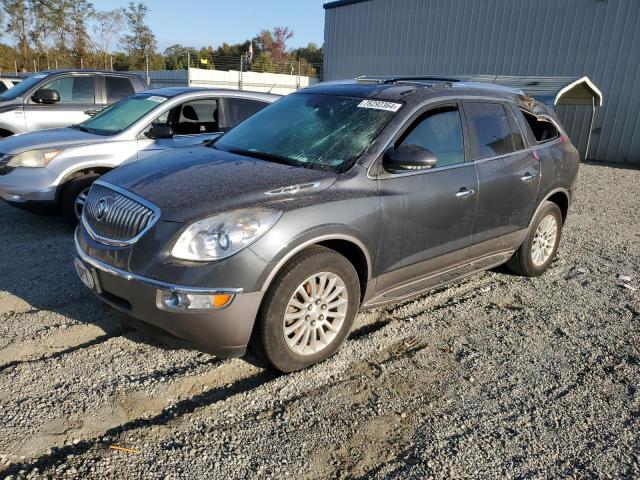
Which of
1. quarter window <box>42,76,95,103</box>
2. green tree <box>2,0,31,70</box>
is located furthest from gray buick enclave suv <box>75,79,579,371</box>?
green tree <box>2,0,31,70</box>

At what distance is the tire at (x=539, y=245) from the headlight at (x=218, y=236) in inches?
119

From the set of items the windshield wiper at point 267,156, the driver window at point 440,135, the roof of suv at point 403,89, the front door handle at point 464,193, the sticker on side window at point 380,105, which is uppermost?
the roof of suv at point 403,89

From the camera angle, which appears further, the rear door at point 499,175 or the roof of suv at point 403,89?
the rear door at point 499,175

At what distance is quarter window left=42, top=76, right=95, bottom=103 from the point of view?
29.5 ft

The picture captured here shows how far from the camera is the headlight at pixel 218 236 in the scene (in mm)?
2840

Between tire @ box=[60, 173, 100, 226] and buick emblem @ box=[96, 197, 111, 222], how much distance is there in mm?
2721

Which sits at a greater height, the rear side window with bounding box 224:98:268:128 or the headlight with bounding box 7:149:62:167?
the rear side window with bounding box 224:98:268:128

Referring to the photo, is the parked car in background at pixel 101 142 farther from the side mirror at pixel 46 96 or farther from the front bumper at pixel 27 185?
the side mirror at pixel 46 96

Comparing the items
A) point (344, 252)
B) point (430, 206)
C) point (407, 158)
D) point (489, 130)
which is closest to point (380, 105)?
point (407, 158)

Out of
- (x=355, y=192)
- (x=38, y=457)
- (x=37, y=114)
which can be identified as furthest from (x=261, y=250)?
(x=37, y=114)

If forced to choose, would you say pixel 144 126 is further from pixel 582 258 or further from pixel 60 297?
pixel 582 258

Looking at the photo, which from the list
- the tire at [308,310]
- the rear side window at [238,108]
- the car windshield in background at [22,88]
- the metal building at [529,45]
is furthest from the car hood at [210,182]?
the metal building at [529,45]

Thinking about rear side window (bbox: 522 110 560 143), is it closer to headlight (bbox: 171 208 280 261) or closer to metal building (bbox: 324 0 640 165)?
headlight (bbox: 171 208 280 261)

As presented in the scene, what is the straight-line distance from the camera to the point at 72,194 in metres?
5.75
